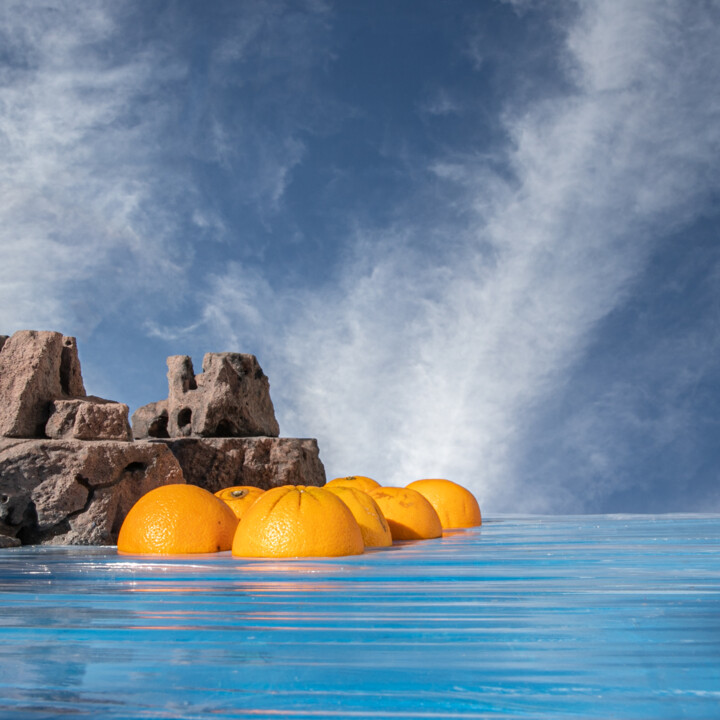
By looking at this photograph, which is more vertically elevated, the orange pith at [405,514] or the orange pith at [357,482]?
the orange pith at [357,482]

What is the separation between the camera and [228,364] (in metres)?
8.76

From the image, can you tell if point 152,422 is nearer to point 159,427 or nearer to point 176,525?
point 159,427

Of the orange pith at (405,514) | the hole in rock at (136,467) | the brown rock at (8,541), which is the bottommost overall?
the brown rock at (8,541)

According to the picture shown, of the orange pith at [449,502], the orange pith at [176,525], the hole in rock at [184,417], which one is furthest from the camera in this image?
the hole in rock at [184,417]

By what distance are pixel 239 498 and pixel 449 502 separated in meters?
2.14

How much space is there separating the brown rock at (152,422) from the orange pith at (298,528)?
18.3ft

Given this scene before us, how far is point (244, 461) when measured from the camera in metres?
8.21

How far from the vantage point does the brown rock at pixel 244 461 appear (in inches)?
311

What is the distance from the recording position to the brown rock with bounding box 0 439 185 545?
5.80 meters

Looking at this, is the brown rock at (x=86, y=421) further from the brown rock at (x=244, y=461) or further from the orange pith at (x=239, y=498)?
the brown rock at (x=244, y=461)

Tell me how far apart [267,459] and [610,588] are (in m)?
5.72

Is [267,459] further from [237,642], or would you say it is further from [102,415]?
[237,642]

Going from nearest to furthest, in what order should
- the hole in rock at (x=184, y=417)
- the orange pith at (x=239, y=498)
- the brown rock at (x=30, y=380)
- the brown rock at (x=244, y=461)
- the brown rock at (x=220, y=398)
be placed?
the orange pith at (x=239, y=498) < the brown rock at (x=30, y=380) < the brown rock at (x=244, y=461) < the brown rock at (x=220, y=398) < the hole in rock at (x=184, y=417)

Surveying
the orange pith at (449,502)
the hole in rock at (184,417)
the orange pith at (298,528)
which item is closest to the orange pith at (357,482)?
the orange pith at (449,502)
